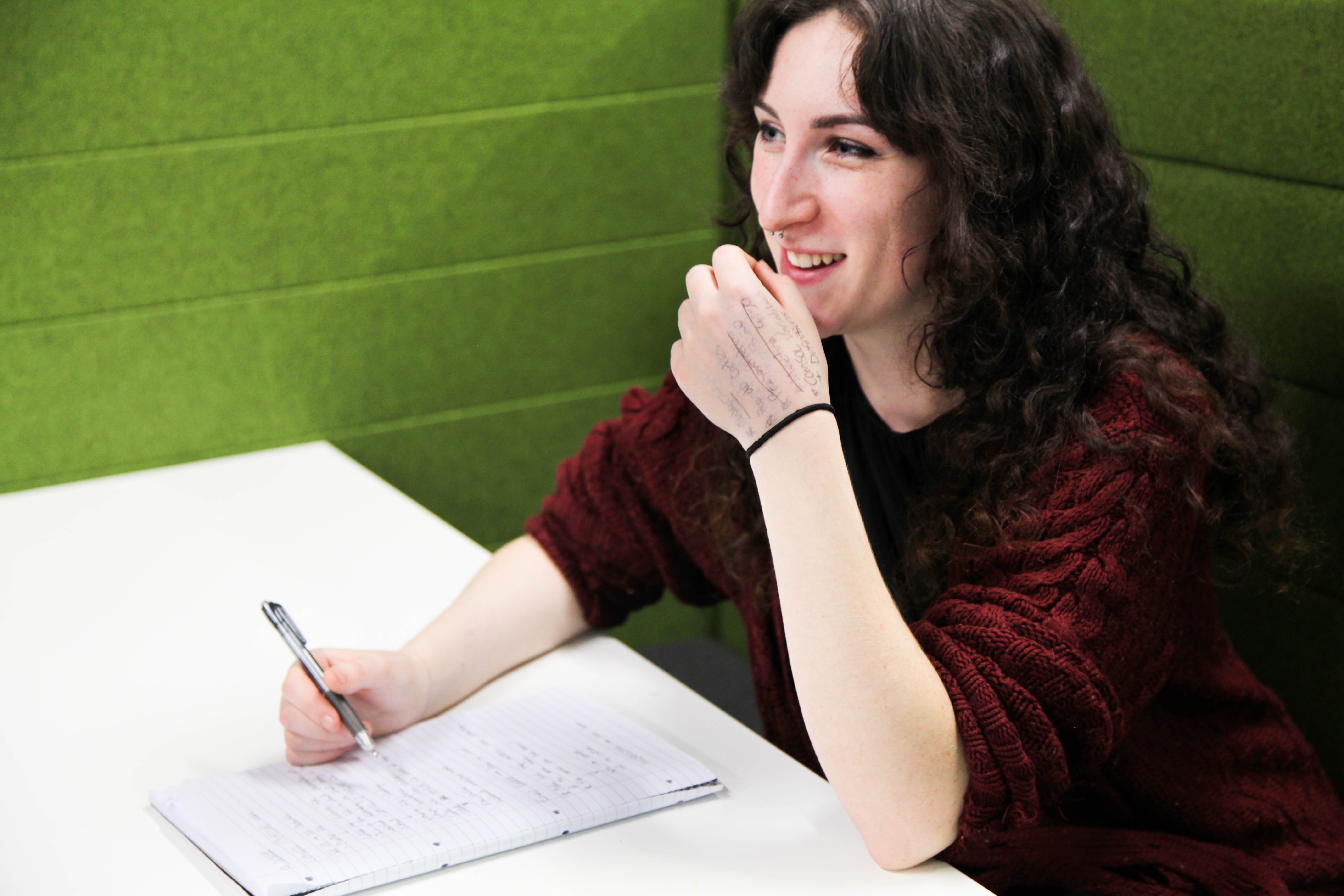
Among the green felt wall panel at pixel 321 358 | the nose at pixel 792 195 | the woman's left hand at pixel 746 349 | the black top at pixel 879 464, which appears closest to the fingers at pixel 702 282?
the woman's left hand at pixel 746 349

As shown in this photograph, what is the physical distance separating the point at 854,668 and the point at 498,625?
0.44 meters

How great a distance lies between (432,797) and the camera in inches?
40.3

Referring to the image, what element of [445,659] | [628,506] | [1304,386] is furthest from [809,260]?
[1304,386]

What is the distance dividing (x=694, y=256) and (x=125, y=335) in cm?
83

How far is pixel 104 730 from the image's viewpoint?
1.15 meters

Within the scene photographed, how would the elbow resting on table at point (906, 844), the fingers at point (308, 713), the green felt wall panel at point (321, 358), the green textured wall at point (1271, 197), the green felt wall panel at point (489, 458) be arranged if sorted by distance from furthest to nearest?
the green felt wall panel at point (489, 458), the green felt wall panel at point (321, 358), the green textured wall at point (1271, 197), the fingers at point (308, 713), the elbow resting on table at point (906, 844)

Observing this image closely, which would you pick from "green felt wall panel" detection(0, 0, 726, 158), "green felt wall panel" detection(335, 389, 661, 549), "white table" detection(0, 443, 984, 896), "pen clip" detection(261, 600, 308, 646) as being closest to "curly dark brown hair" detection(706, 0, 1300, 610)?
"white table" detection(0, 443, 984, 896)

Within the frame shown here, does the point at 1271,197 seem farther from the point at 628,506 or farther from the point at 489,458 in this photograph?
the point at 489,458

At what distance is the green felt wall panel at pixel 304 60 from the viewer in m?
1.56

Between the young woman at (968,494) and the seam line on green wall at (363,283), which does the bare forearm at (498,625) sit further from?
the seam line on green wall at (363,283)

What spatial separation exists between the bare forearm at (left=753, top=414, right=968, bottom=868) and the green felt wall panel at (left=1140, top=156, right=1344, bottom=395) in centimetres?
62

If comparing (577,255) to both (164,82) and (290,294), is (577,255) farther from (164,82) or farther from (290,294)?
(164,82)

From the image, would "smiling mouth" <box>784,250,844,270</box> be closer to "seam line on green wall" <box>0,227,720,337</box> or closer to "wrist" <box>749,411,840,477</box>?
"wrist" <box>749,411,840,477</box>

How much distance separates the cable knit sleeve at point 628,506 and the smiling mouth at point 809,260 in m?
0.27
